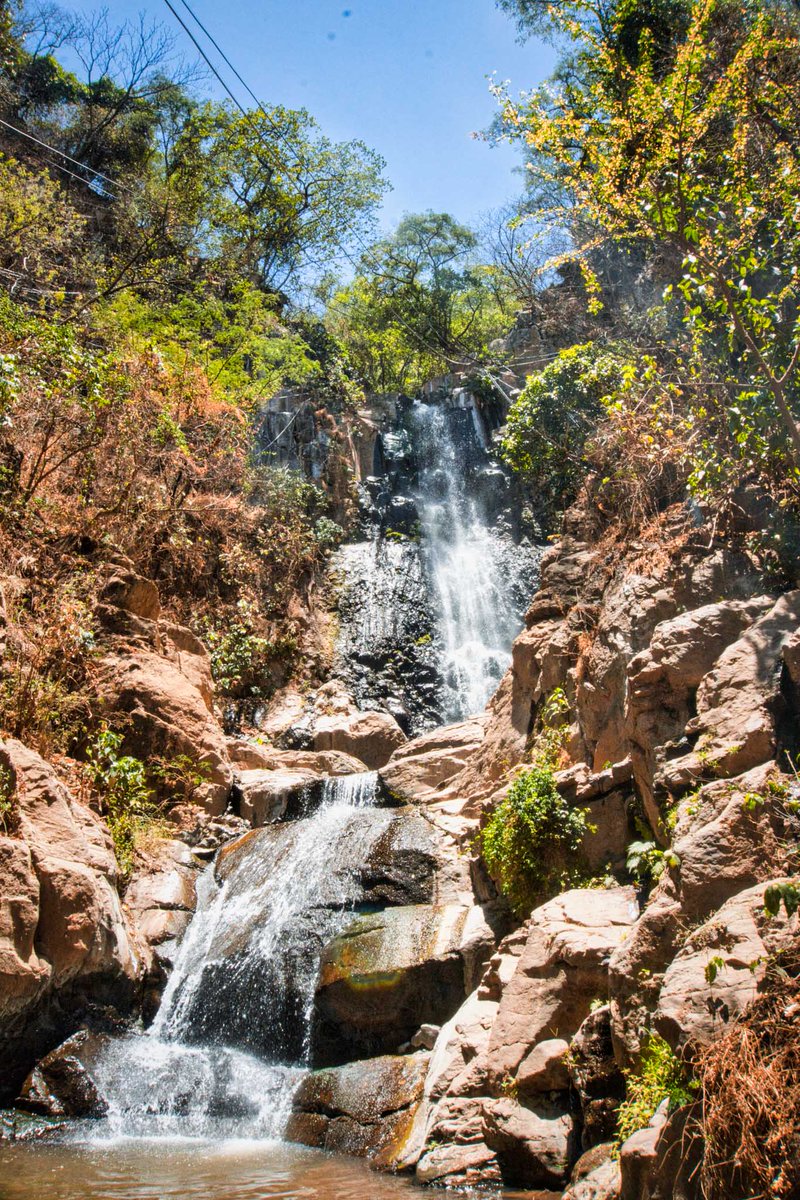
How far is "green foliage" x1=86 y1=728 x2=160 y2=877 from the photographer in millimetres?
9312

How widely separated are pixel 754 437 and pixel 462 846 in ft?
18.1

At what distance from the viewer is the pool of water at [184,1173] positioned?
16.0ft

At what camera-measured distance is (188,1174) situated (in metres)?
5.33

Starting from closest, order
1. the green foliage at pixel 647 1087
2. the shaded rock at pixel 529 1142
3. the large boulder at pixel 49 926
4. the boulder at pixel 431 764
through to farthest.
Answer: the green foliage at pixel 647 1087, the shaded rock at pixel 529 1142, the large boulder at pixel 49 926, the boulder at pixel 431 764

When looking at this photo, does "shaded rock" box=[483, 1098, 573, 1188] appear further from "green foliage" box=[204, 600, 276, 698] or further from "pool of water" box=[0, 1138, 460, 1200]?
"green foliage" box=[204, 600, 276, 698]

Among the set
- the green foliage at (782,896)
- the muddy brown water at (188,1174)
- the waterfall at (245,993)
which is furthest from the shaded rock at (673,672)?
the waterfall at (245,993)

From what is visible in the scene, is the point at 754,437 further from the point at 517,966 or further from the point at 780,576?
the point at 517,966

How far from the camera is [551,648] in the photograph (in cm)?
948

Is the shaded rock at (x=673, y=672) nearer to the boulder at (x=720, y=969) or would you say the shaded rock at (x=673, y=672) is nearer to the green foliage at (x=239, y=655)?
the boulder at (x=720, y=969)

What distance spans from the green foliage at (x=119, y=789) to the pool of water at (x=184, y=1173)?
370cm

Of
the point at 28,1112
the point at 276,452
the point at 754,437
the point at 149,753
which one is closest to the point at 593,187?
the point at 754,437

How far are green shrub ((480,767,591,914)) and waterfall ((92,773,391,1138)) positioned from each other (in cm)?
214

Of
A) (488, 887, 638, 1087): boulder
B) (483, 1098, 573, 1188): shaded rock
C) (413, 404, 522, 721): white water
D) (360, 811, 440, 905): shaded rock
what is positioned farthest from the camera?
(413, 404, 522, 721): white water

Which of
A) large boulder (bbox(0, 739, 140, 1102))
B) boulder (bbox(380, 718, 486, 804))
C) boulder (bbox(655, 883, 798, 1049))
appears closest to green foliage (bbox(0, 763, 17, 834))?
large boulder (bbox(0, 739, 140, 1102))
